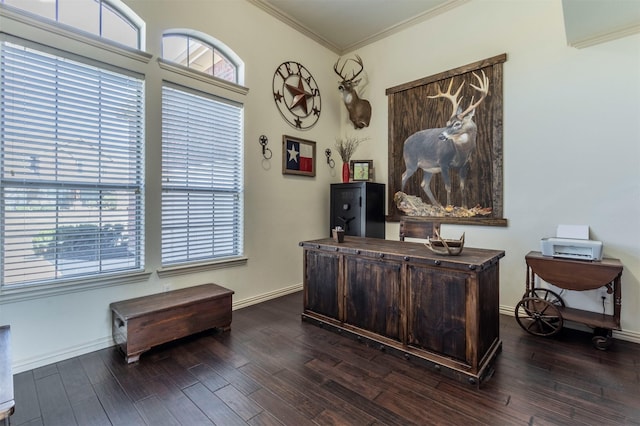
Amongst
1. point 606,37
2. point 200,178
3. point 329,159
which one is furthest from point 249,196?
point 606,37

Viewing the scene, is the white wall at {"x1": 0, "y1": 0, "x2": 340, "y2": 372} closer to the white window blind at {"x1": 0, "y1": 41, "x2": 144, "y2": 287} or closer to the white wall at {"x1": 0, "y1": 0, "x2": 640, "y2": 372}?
the white wall at {"x1": 0, "y1": 0, "x2": 640, "y2": 372}

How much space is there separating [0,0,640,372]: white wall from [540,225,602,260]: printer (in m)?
0.15

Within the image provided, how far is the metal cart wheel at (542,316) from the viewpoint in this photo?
2.64 meters

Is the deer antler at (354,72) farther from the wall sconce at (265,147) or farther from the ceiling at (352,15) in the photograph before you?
the wall sconce at (265,147)

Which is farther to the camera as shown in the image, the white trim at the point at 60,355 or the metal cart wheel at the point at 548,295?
the metal cart wheel at the point at 548,295

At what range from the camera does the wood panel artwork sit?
3.32 metres

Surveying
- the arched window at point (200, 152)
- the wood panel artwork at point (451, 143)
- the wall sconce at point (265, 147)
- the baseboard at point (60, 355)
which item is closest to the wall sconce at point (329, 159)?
the wood panel artwork at point (451, 143)

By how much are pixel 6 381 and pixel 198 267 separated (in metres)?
1.94

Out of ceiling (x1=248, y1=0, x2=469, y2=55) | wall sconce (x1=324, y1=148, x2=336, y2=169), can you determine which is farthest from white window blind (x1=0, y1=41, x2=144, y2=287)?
wall sconce (x1=324, y1=148, x2=336, y2=169)

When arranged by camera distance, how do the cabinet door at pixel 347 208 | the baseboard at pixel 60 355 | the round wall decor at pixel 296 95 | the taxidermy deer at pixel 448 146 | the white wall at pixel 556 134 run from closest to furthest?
the baseboard at pixel 60 355
the white wall at pixel 556 134
the taxidermy deer at pixel 448 146
the round wall decor at pixel 296 95
the cabinet door at pixel 347 208

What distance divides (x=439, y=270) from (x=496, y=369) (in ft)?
2.79

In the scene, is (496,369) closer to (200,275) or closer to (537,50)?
(200,275)

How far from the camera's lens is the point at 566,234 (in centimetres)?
279

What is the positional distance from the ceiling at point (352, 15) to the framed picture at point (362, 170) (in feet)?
5.91
